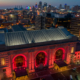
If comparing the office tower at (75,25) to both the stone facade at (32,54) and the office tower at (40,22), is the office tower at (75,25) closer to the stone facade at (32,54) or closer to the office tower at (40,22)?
the office tower at (40,22)

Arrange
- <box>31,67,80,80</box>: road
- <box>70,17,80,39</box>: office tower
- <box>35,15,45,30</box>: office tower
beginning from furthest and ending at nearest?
1. <box>35,15,45,30</box>: office tower
2. <box>70,17,80,39</box>: office tower
3. <box>31,67,80,80</box>: road

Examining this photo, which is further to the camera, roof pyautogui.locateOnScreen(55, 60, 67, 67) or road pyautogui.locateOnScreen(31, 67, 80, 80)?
roof pyautogui.locateOnScreen(55, 60, 67, 67)

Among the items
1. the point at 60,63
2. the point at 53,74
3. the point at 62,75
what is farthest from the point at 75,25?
the point at 53,74

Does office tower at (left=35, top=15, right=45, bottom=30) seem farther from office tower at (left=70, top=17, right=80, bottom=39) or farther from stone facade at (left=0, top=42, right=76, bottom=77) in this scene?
stone facade at (left=0, top=42, right=76, bottom=77)

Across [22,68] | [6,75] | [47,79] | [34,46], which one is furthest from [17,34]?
[47,79]

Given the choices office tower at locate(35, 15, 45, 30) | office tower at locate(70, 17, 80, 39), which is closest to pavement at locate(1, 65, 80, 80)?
office tower at locate(70, 17, 80, 39)

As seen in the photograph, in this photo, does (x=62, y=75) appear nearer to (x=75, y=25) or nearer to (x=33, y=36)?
(x=33, y=36)

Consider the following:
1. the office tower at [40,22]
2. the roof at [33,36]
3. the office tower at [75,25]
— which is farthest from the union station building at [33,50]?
the office tower at [40,22]

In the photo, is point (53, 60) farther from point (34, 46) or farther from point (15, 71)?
point (15, 71)
